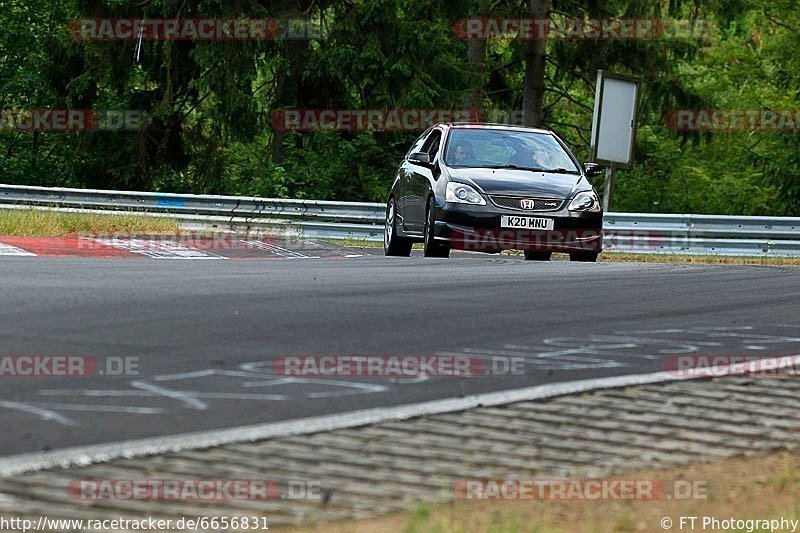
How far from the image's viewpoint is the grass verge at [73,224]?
69.8 feet

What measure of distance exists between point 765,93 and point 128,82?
17776mm

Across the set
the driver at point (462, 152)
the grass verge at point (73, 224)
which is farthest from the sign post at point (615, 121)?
the driver at point (462, 152)

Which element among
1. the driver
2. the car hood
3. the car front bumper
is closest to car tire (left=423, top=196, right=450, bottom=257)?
the car front bumper

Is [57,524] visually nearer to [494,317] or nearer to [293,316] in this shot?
Result: [293,316]

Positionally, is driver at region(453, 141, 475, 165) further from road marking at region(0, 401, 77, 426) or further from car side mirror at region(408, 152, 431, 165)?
road marking at region(0, 401, 77, 426)

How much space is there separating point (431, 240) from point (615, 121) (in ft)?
40.9

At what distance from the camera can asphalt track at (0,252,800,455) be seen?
748 cm

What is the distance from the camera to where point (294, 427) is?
23.3 feet

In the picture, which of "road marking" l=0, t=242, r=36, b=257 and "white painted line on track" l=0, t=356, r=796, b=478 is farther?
"road marking" l=0, t=242, r=36, b=257

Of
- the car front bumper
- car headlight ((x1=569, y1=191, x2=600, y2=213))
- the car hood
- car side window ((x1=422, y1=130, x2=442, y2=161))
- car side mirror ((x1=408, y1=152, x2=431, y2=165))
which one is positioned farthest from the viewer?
car side window ((x1=422, y1=130, x2=442, y2=161))

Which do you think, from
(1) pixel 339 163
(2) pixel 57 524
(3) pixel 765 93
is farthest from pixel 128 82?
(2) pixel 57 524

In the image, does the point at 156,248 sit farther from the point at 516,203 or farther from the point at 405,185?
the point at 516,203

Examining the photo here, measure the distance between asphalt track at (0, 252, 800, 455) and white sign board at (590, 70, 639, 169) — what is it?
1374cm

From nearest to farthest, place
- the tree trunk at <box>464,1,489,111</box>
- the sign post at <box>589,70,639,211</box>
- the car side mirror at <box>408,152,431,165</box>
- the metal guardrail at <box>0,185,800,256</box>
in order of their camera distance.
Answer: the car side mirror at <box>408,152,431,165</box> → the metal guardrail at <box>0,185,800,256</box> → the sign post at <box>589,70,639,211</box> → the tree trunk at <box>464,1,489,111</box>
